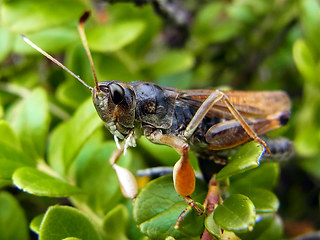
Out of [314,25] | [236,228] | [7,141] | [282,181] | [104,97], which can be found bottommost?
[282,181]

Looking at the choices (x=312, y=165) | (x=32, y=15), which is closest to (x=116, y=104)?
(x=32, y=15)

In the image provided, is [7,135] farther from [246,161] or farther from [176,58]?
[176,58]

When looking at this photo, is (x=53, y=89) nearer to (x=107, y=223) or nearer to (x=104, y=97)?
(x=104, y=97)

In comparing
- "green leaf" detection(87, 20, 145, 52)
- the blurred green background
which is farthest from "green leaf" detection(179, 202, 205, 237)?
"green leaf" detection(87, 20, 145, 52)

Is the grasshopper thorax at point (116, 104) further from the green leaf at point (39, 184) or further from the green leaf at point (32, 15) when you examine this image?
the green leaf at point (32, 15)

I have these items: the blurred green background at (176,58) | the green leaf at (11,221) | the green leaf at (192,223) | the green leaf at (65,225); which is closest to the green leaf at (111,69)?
the blurred green background at (176,58)

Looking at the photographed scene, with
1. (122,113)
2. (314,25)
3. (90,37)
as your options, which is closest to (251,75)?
(314,25)
